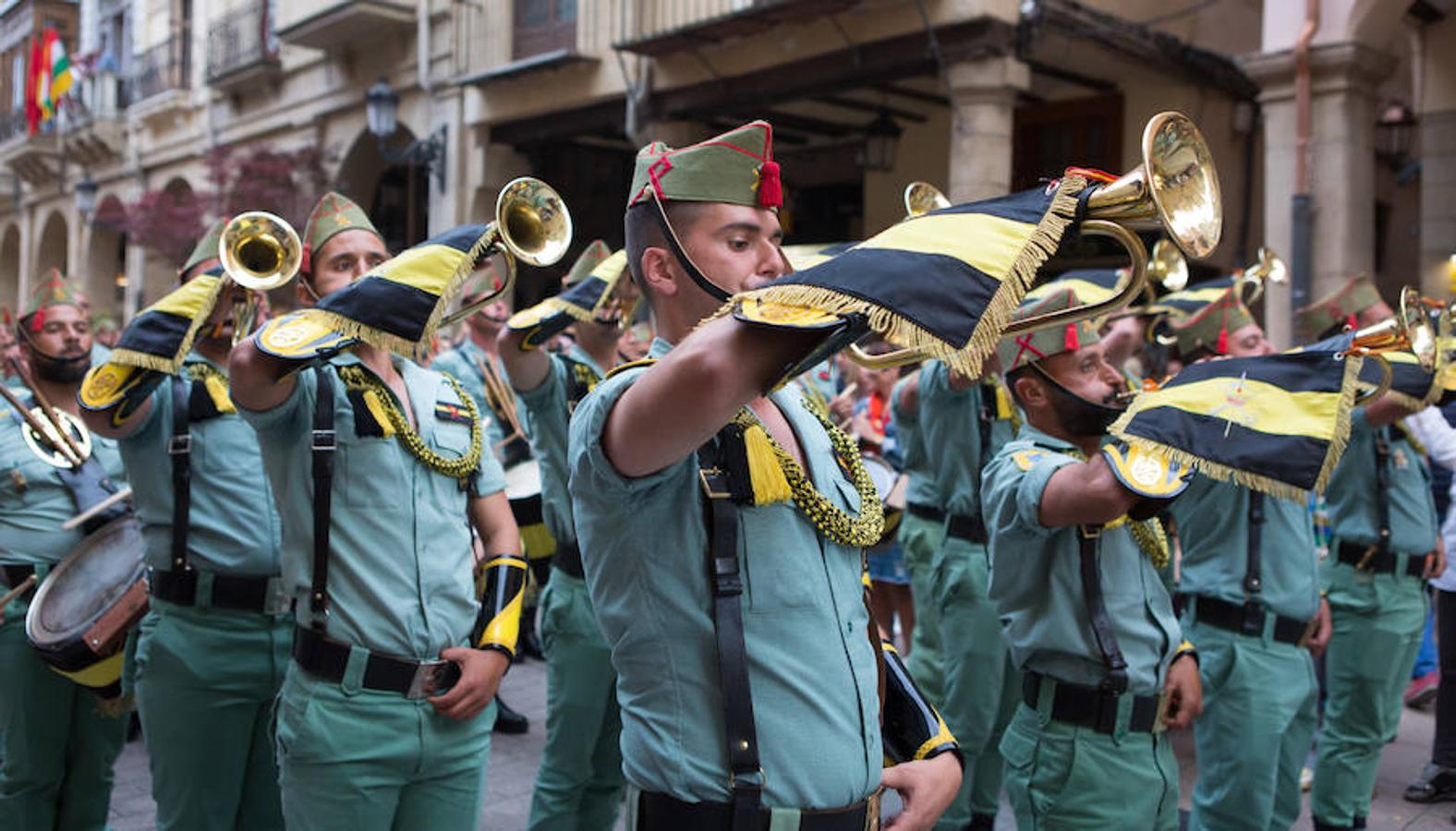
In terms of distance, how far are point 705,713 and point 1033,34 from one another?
9.90m

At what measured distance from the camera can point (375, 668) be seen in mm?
3008

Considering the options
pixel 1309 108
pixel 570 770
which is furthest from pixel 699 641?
pixel 1309 108

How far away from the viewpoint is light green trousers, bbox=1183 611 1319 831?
13.4 ft

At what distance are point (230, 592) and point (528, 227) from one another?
1.48 m

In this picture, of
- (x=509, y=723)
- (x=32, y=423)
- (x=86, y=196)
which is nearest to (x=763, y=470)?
(x=32, y=423)

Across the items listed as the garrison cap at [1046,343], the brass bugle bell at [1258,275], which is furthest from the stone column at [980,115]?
the garrison cap at [1046,343]

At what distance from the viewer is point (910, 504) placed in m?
6.42

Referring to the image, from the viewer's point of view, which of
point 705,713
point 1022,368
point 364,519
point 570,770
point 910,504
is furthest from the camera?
point 910,504

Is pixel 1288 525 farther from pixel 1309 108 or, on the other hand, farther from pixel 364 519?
pixel 1309 108

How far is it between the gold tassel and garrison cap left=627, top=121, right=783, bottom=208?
1.29ft

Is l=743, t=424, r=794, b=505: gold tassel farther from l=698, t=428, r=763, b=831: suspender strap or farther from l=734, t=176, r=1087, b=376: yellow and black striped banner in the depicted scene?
l=734, t=176, r=1087, b=376: yellow and black striped banner

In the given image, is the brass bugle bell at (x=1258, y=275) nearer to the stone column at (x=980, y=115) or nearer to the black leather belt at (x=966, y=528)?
the black leather belt at (x=966, y=528)

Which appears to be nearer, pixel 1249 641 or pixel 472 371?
pixel 1249 641

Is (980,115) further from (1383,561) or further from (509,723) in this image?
(509,723)
